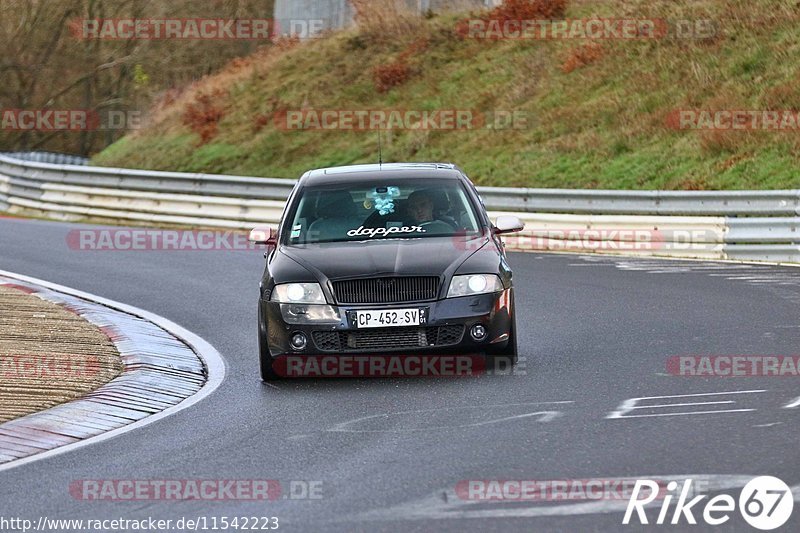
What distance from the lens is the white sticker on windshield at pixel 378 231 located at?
1166 centimetres

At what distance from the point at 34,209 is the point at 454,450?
79.9 ft

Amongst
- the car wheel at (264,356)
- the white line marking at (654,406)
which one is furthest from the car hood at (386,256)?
the white line marking at (654,406)

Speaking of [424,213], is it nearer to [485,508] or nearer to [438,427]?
[438,427]

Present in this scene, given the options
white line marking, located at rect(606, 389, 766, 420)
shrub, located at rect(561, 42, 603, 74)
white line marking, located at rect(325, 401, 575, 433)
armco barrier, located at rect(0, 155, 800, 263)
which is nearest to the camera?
white line marking, located at rect(325, 401, 575, 433)

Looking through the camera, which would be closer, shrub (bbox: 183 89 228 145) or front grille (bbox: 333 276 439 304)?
front grille (bbox: 333 276 439 304)

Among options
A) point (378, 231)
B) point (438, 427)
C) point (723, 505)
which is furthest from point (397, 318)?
point (723, 505)

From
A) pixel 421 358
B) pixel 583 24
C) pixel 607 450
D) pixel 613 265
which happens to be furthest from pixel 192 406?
pixel 583 24

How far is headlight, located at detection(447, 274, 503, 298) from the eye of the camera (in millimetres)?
10734

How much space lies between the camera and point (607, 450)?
310 inches

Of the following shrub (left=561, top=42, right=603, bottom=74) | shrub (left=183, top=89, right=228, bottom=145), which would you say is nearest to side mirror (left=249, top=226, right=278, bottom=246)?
shrub (left=561, top=42, right=603, bottom=74)

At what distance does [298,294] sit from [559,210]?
1165 cm

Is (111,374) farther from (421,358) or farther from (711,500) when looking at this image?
(711,500)

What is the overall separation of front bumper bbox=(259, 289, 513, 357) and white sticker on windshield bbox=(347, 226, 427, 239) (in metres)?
1.14

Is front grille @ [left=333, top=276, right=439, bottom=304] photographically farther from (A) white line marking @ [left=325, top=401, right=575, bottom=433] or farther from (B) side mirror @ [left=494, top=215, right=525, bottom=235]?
(A) white line marking @ [left=325, top=401, right=575, bottom=433]
